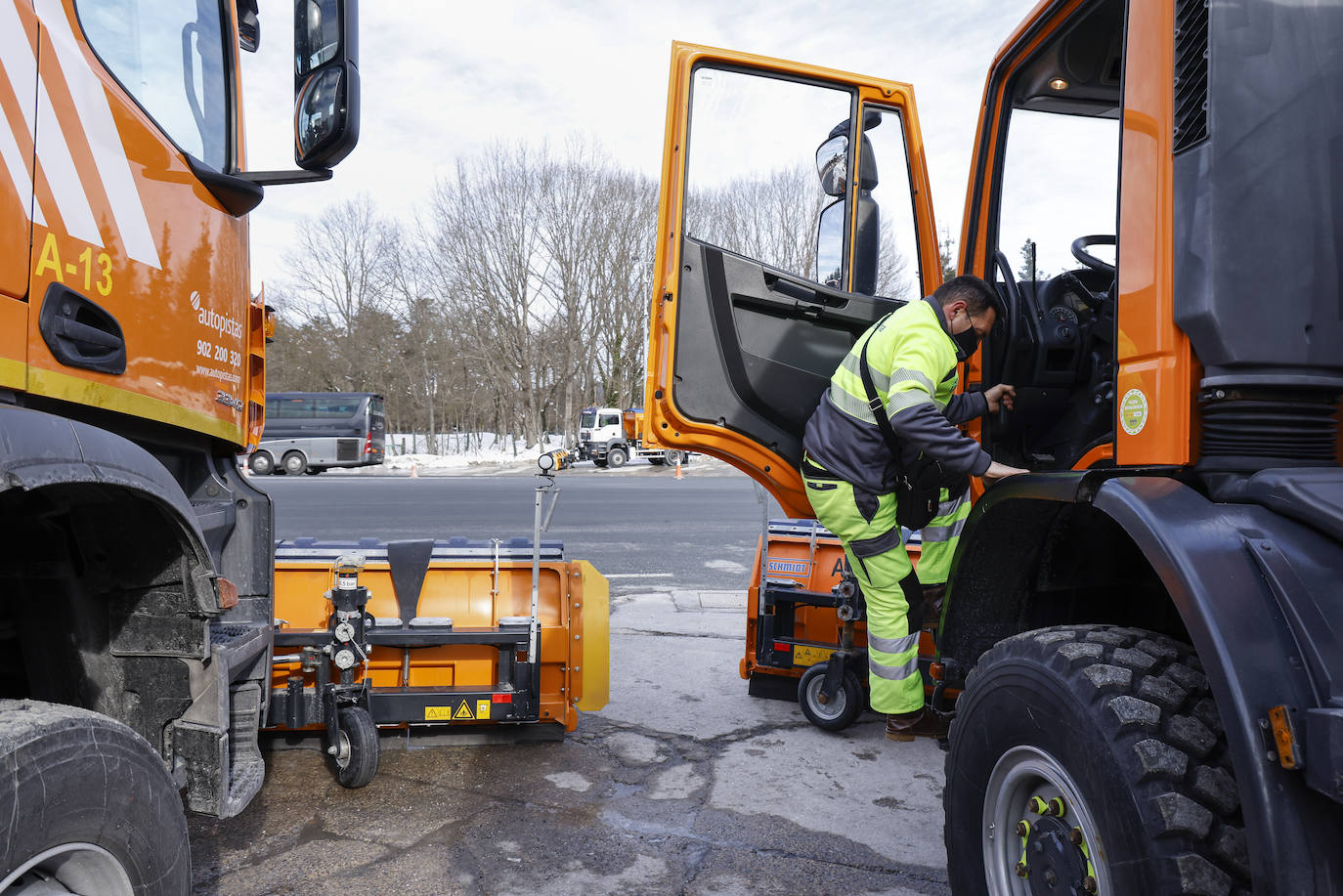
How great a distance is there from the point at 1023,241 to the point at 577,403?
3379cm

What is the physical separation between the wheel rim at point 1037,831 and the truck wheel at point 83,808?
66.0 inches

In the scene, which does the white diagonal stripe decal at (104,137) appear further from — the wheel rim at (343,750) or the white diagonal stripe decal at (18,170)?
the wheel rim at (343,750)

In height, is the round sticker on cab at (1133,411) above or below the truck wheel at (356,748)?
above

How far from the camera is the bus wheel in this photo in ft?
93.0

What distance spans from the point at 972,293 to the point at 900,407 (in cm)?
48

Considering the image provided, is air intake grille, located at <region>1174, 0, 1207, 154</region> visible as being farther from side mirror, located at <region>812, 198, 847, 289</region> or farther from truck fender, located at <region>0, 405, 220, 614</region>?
truck fender, located at <region>0, 405, 220, 614</region>

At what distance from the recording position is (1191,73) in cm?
183

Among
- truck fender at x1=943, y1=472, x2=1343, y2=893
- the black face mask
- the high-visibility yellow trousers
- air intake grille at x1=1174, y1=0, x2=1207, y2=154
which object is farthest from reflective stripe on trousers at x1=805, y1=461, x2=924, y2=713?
air intake grille at x1=1174, y1=0, x2=1207, y2=154

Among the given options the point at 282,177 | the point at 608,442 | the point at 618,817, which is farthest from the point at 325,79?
the point at 608,442

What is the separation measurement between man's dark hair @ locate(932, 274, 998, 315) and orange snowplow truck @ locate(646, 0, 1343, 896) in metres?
0.05

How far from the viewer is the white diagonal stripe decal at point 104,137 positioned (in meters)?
1.94

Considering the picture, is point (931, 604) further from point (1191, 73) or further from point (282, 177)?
point (282, 177)

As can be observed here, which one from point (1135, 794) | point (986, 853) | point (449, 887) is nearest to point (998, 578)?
point (986, 853)

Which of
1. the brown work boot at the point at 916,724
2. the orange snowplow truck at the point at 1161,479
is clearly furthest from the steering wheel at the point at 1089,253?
the brown work boot at the point at 916,724
